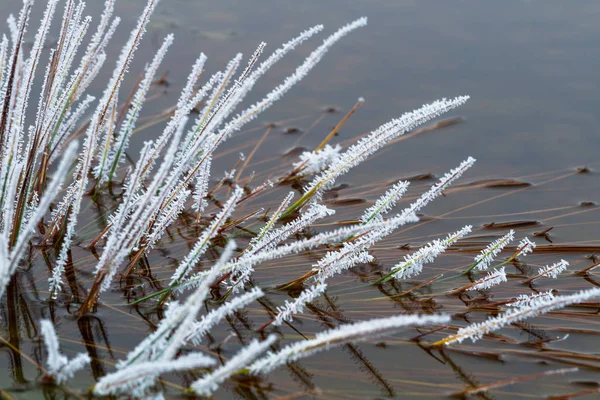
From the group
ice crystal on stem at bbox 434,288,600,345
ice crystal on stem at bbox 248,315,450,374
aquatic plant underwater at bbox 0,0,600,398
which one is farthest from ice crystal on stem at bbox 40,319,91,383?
ice crystal on stem at bbox 434,288,600,345

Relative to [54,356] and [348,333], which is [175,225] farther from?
[348,333]

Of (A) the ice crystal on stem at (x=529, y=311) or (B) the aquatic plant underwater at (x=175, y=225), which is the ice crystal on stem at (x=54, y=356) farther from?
(A) the ice crystal on stem at (x=529, y=311)

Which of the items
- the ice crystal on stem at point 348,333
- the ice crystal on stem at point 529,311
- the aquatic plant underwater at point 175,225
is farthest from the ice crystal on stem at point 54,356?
the ice crystal on stem at point 529,311

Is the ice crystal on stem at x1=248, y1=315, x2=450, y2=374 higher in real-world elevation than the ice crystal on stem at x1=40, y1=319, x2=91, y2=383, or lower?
higher

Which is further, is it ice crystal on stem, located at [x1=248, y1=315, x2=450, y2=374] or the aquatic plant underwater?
the aquatic plant underwater

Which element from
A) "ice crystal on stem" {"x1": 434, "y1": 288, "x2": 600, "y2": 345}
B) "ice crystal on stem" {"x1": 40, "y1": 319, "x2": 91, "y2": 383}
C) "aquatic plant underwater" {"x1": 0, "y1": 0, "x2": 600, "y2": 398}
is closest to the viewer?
"ice crystal on stem" {"x1": 40, "y1": 319, "x2": 91, "y2": 383}

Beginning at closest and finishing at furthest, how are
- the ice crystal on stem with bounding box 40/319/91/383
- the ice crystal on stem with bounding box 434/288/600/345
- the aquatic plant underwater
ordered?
1. the ice crystal on stem with bounding box 40/319/91/383
2. the aquatic plant underwater
3. the ice crystal on stem with bounding box 434/288/600/345

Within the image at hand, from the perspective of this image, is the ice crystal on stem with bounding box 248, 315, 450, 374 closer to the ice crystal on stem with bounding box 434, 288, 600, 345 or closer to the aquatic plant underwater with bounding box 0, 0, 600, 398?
the aquatic plant underwater with bounding box 0, 0, 600, 398

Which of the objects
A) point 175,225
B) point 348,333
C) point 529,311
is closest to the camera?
point 348,333

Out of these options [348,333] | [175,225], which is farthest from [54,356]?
[175,225]
